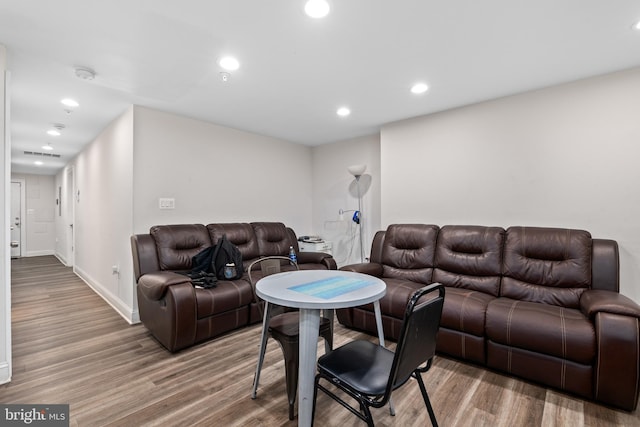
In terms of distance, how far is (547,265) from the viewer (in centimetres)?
242

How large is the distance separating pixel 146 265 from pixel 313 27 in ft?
8.59

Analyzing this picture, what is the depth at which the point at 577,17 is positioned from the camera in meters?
1.71

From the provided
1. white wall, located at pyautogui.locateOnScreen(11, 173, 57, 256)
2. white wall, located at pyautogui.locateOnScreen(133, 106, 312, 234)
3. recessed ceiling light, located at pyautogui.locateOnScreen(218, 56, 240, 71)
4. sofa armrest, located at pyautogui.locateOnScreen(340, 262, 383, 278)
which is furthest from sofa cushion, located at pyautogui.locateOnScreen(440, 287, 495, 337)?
white wall, located at pyautogui.locateOnScreen(11, 173, 57, 256)

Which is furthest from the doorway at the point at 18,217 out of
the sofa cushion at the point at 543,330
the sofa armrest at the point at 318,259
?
the sofa cushion at the point at 543,330

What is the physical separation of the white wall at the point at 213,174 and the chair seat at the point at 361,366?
106 inches

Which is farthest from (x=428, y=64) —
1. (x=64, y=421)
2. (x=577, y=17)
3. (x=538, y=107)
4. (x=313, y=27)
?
(x=64, y=421)

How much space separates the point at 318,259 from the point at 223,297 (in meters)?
1.40

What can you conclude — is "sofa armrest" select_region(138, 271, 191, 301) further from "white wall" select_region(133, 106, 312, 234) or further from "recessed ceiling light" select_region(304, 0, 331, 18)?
"recessed ceiling light" select_region(304, 0, 331, 18)

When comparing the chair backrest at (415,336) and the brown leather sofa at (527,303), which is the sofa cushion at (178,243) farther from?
the chair backrest at (415,336)

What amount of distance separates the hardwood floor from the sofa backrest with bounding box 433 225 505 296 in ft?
2.50

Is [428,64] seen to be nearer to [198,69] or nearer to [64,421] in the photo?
[198,69]

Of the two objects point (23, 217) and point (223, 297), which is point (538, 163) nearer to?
point (223, 297)

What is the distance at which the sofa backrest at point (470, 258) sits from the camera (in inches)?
104

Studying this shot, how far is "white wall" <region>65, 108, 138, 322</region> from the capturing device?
3180 mm
